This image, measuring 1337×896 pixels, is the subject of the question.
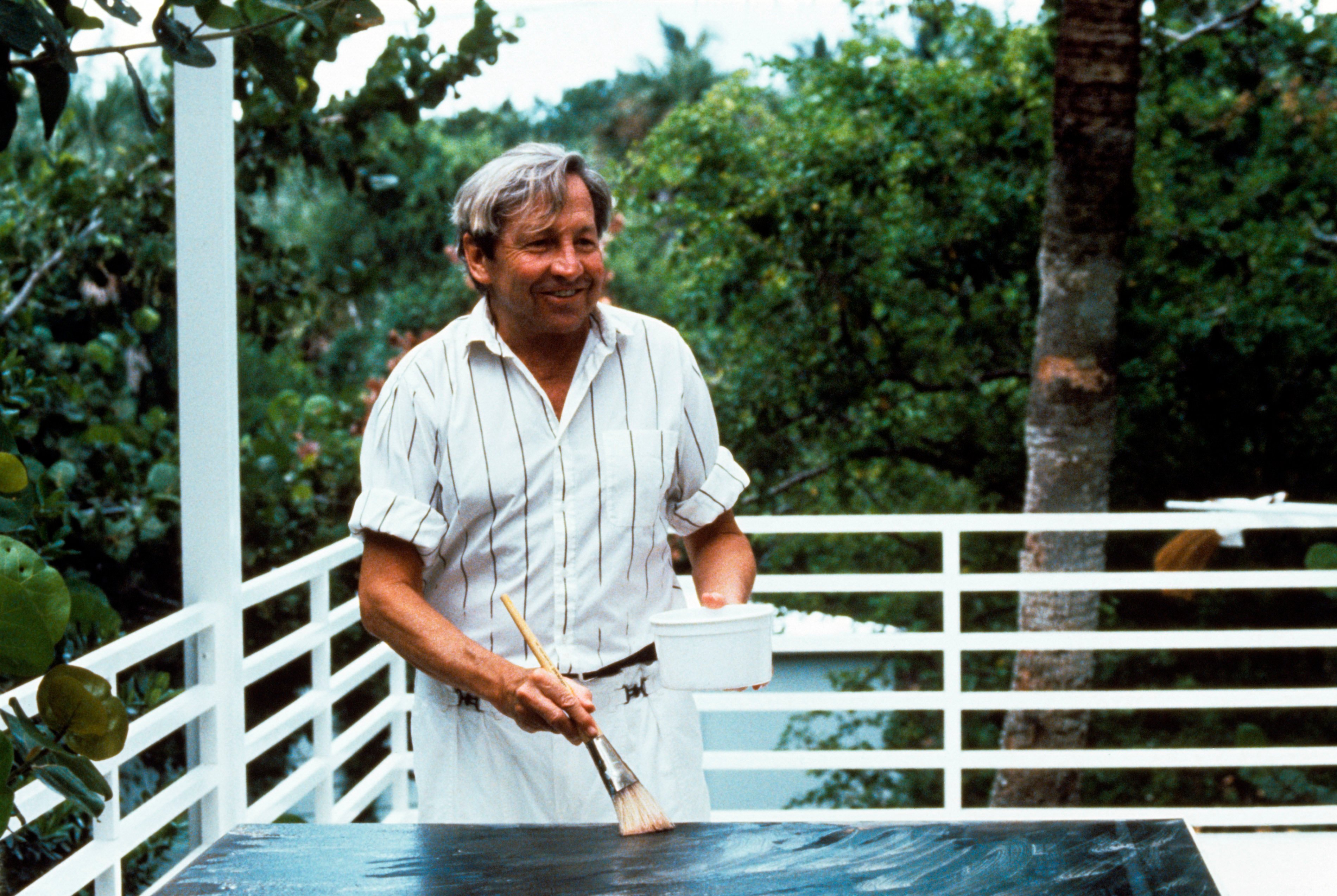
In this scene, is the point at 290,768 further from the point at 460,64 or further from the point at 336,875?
Result: the point at 336,875

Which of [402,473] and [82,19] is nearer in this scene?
[82,19]

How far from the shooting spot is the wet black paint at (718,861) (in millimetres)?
1215

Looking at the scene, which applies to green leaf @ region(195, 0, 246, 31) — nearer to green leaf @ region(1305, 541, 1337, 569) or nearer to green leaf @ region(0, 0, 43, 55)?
green leaf @ region(0, 0, 43, 55)

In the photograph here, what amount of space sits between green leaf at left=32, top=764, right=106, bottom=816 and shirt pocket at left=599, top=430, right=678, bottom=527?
0.70 meters

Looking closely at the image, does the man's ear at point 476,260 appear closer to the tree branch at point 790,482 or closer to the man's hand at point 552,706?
the man's hand at point 552,706

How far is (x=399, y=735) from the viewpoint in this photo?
3.16 meters

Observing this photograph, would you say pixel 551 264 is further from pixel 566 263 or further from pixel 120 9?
pixel 120 9

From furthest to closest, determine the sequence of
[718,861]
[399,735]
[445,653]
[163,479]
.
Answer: [163,479]
[399,735]
[445,653]
[718,861]

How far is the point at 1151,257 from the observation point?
604 centimetres

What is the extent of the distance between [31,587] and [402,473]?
0.59m

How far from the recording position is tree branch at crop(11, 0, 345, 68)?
130 cm

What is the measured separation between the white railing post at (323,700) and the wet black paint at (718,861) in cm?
121

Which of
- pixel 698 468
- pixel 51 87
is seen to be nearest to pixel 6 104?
pixel 51 87

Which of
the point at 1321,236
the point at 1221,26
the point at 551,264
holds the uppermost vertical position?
the point at 1221,26
